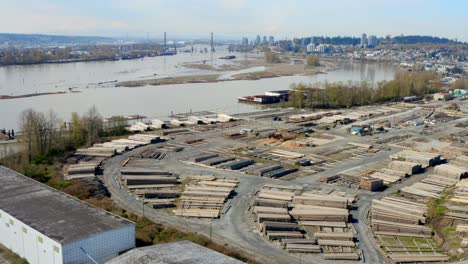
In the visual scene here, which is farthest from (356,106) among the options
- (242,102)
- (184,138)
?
(184,138)

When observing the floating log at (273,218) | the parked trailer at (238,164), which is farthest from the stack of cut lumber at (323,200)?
the parked trailer at (238,164)

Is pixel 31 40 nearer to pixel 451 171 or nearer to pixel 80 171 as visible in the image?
pixel 80 171

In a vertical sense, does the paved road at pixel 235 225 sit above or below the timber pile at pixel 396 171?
below

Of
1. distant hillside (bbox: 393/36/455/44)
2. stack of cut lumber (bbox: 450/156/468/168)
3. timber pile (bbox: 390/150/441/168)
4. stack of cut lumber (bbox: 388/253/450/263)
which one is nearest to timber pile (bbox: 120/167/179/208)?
stack of cut lumber (bbox: 388/253/450/263)

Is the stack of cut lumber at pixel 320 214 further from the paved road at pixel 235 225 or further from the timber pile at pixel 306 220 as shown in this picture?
the paved road at pixel 235 225

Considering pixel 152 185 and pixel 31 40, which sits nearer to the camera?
pixel 152 185

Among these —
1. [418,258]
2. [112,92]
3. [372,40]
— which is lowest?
[418,258]

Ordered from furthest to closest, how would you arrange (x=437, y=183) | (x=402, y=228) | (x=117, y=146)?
(x=117, y=146), (x=437, y=183), (x=402, y=228)

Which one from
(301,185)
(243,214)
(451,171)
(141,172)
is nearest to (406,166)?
(451,171)
